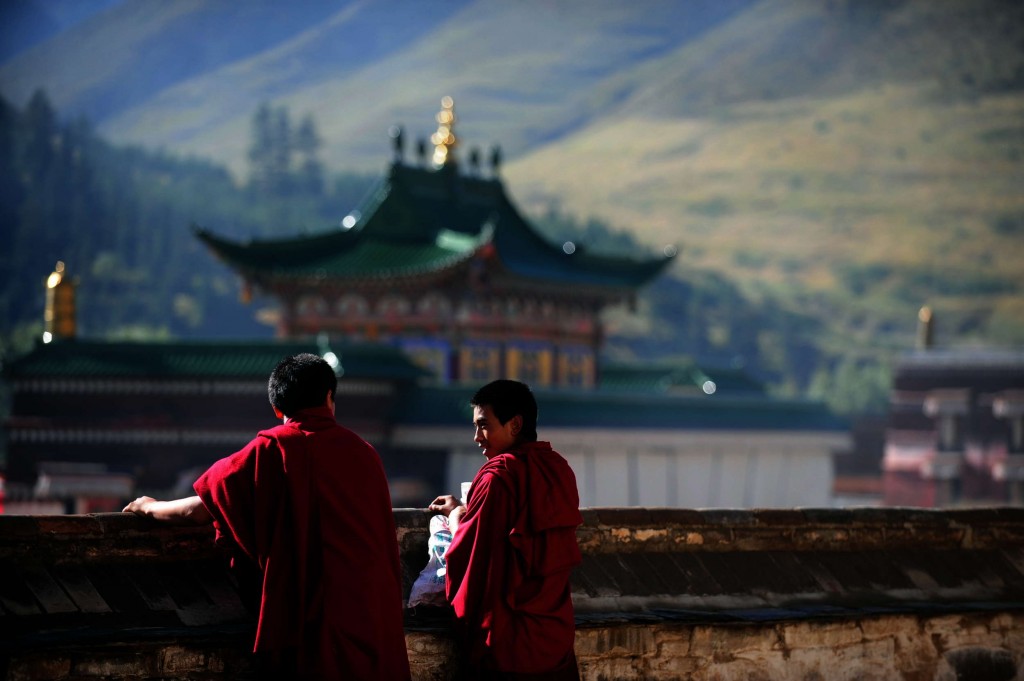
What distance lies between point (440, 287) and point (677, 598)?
59.0 feet

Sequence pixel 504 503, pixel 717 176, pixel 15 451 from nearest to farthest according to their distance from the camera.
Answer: pixel 504 503 → pixel 15 451 → pixel 717 176

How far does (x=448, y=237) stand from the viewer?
80.0 feet

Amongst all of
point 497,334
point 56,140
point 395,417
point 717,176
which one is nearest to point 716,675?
point 395,417

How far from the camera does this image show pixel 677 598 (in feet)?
18.2

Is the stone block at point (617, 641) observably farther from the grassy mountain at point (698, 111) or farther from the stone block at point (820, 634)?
the grassy mountain at point (698, 111)

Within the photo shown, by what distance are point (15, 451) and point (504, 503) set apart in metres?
17.2

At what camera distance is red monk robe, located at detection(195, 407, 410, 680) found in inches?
165

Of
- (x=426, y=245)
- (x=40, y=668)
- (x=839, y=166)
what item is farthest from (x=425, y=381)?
(x=839, y=166)

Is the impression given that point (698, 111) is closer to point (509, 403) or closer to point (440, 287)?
point (440, 287)

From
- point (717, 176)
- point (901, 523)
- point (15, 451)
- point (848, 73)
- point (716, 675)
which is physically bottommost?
point (15, 451)

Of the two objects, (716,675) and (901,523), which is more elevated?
(901,523)

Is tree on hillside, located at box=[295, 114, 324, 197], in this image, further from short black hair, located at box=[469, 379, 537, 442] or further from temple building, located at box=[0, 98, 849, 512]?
short black hair, located at box=[469, 379, 537, 442]

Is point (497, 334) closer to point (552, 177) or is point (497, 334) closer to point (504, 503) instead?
point (504, 503)

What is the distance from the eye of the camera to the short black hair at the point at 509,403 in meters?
4.60
